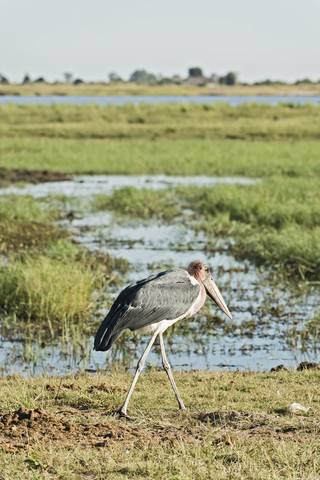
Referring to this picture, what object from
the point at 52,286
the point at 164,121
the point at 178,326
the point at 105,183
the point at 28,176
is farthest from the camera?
the point at 164,121

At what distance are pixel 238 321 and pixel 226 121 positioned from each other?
2630 centimetres

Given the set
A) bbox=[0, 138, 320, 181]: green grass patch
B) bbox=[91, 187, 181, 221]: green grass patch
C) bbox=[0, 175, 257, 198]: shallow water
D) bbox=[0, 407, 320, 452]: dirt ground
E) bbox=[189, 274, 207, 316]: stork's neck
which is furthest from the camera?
bbox=[0, 138, 320, 181]: green grass patch

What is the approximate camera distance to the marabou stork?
506cm

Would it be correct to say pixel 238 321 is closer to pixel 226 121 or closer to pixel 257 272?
pixel 257 272

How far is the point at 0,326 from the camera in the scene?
331 inches

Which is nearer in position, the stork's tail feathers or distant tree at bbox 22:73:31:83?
the stork's tail feathers

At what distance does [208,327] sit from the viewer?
28.0 ft

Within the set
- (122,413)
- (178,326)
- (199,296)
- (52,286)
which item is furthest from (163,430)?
(52,286)

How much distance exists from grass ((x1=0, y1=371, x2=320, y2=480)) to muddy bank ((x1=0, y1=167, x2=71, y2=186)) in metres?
14.2

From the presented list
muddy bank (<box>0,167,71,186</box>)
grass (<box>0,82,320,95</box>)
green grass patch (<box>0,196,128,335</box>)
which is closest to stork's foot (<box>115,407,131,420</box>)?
green grass patch (<box>0,196,128,335</box>)

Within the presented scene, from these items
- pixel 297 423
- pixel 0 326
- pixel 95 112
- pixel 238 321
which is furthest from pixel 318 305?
pixel 95 112

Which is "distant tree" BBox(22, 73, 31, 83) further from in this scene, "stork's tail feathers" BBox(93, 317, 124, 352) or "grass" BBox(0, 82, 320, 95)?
"stork's tail feathers" BBox(93, 317, 124, 352)

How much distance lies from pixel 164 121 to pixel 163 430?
30.4 meters

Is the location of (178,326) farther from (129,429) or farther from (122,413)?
(129,429)
